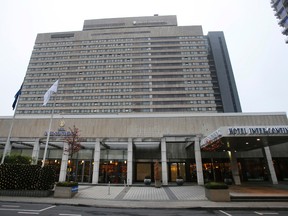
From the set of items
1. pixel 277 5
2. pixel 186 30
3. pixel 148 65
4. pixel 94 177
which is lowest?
pixel 94 177

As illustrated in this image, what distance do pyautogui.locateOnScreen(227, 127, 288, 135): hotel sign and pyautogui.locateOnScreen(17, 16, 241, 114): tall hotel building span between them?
5956 cm

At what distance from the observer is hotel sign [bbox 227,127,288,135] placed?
1658 centimetres

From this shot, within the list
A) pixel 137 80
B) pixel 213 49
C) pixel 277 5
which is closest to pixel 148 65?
pixel 137 80

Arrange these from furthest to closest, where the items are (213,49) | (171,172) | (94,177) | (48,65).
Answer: (213,49) < (48,65) < (171,172) < (94,177)

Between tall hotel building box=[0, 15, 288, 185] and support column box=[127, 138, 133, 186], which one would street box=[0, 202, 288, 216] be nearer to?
tall hotel building box=[0, 15, 288, 185]

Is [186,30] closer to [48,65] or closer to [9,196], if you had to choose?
[48,65]

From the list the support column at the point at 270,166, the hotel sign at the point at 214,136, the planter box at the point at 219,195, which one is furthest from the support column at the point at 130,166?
the support column at the point at 270,166

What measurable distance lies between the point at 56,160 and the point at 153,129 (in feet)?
56.3

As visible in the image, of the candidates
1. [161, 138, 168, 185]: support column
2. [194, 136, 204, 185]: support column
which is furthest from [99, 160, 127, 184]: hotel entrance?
[194, 136, 204, 185]: support column

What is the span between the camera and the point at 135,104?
7812cm

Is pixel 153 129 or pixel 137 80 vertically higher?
pixel 137 80

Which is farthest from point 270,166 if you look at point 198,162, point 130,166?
point 130,166

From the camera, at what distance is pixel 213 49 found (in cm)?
10719

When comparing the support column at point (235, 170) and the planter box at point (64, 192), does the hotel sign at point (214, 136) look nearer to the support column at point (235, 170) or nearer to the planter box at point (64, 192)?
the support column at point (235, 170)
